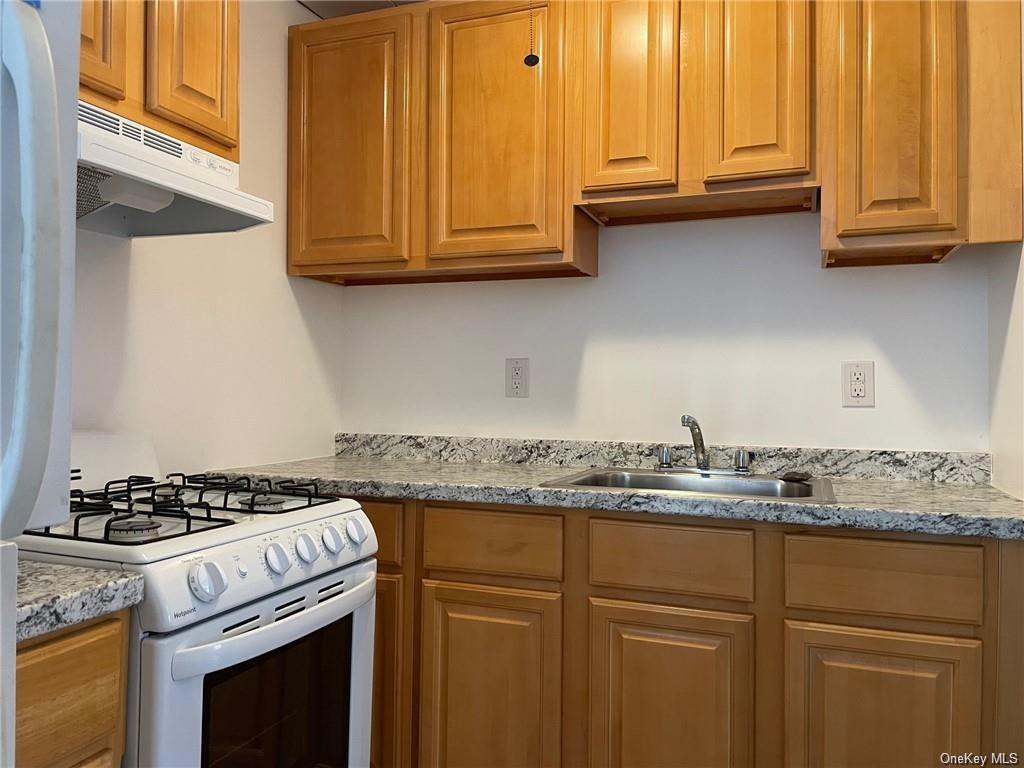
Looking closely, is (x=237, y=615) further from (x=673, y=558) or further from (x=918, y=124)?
(x=918, y=124)

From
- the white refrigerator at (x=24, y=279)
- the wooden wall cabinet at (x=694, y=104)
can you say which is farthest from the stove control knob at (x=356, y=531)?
the wooden wall cabinet at (x=694, y=104)

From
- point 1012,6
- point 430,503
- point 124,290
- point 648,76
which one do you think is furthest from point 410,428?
point 1012,6

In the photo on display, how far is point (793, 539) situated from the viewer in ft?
5.51

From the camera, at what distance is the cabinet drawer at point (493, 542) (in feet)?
6.16

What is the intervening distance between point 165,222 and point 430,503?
0.91 m

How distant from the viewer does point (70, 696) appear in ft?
3.24

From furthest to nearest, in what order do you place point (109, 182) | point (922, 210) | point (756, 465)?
point (756, 465)
point (922, 210)
point (109, 182)

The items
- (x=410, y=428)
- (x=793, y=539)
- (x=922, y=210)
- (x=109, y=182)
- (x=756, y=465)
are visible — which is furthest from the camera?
(x=410, y=428)

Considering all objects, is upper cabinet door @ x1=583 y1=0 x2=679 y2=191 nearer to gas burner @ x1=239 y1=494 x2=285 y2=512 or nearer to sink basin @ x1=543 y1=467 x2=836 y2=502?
sink basin @ x1=543 y1=467 x2=836 y2=502

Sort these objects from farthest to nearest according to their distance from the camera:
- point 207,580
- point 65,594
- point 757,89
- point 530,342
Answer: point 530,342 < point 757,89 < point 207,580 < point 65,594

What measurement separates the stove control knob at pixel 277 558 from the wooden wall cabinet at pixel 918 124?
146 cm

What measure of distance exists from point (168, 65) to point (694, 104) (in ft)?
4.14

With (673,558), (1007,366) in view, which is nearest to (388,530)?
(673,558)

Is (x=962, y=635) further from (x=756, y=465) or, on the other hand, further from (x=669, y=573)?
(x=756, y=465)
